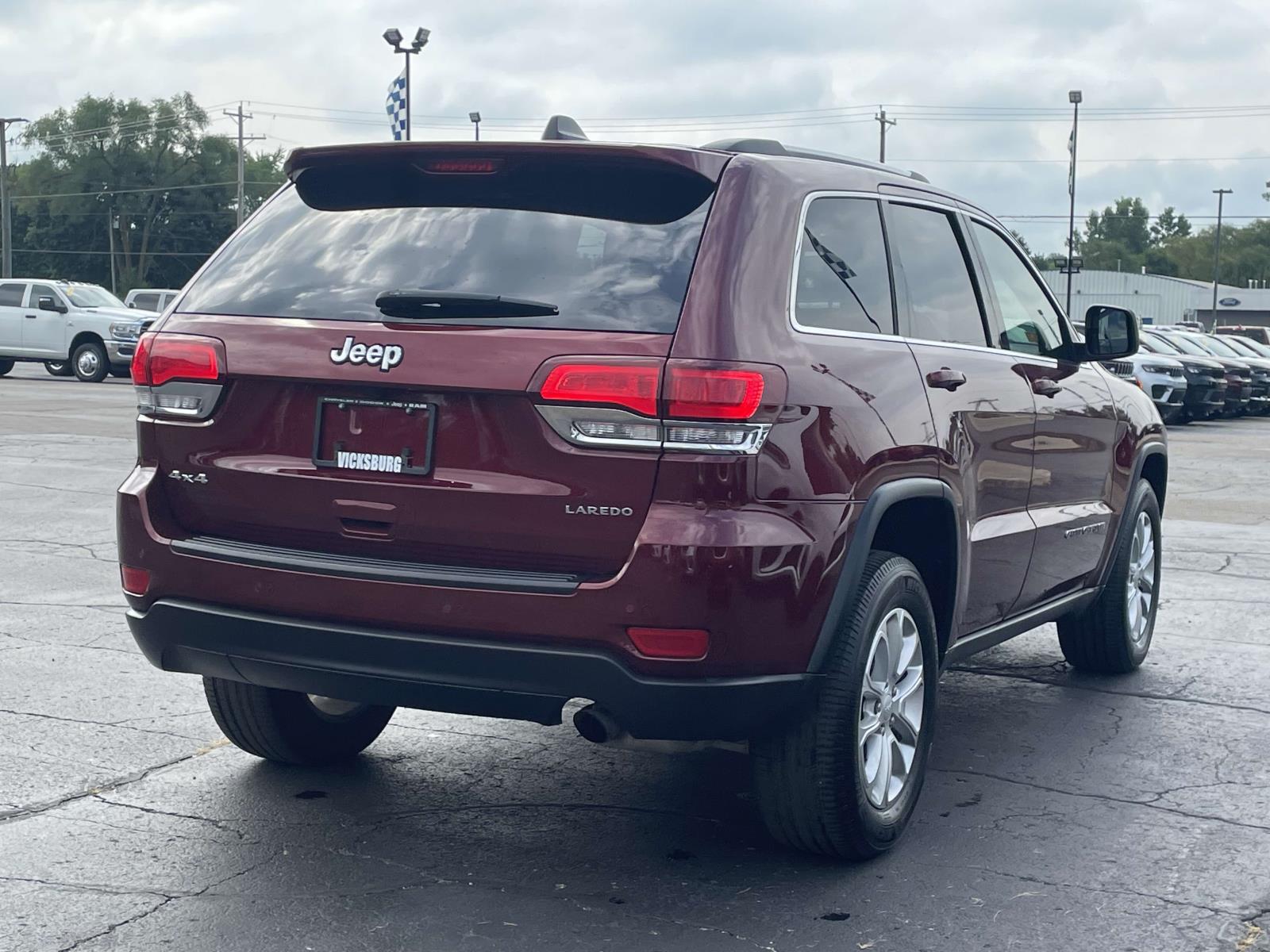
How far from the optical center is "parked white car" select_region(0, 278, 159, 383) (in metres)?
30.3

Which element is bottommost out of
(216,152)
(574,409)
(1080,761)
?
(1080,761)

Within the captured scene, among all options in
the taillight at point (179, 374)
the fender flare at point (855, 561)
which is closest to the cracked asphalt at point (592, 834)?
the fender flare at point (855, 561)

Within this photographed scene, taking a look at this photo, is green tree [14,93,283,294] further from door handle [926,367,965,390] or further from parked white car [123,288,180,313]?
door handle [926,367,965,390]

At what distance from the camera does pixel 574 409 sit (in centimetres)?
372

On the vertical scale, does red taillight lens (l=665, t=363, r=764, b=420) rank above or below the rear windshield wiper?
below

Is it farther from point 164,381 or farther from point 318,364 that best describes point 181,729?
point 318,364

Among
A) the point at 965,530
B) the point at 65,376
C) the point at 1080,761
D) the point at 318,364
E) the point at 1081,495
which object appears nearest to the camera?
the point at 318,364

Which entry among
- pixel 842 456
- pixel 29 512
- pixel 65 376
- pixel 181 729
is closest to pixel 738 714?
pixel 842 456

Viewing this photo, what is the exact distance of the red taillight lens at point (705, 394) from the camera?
12.1 ft

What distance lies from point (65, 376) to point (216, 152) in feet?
225

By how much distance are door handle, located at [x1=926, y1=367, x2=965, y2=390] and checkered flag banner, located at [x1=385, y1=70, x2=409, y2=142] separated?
25360mm

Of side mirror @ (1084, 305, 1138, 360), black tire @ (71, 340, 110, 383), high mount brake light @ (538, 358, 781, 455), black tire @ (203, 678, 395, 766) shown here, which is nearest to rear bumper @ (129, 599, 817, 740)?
high mount brake light @ (538, 358, 781, 455)

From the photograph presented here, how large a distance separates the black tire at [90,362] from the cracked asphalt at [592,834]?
2467 cm

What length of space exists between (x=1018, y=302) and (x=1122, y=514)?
Answer: 1217 millimetres
